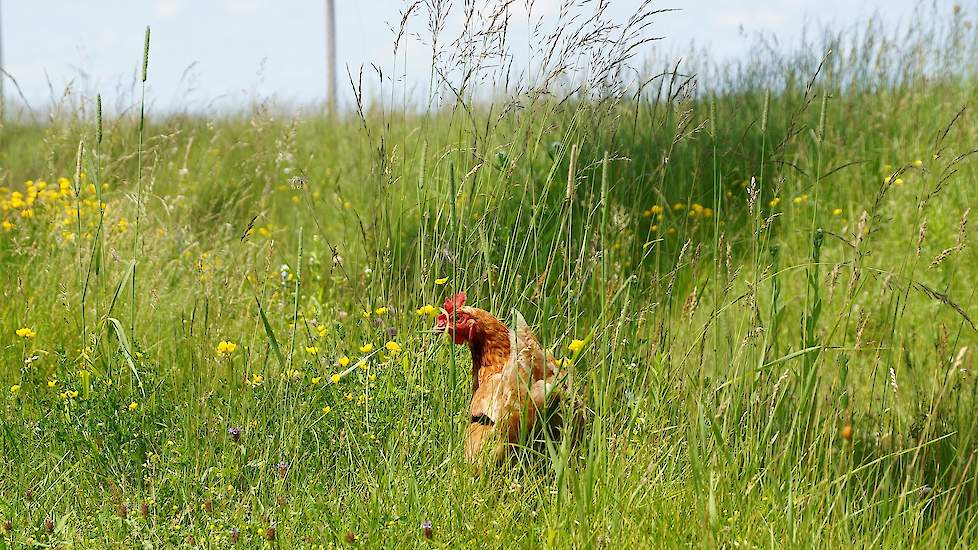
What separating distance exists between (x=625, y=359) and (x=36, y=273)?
2864 mm

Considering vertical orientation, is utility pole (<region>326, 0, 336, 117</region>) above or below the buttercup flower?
above

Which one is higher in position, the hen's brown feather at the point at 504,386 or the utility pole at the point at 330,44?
the utility pole at the point at 330,44

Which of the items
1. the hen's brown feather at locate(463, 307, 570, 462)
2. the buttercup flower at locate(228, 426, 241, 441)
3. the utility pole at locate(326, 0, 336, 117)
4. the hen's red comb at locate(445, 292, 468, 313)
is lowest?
the buttercup flower at locate(228, 426, 241, 441)

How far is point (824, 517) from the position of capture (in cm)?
229

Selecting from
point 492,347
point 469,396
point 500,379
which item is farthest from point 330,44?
point 500,379

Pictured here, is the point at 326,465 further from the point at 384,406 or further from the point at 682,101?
the point at 682,101

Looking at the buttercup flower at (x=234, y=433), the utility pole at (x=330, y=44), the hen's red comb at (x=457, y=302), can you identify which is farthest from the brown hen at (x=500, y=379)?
the utility pole at (x=330, y=44)

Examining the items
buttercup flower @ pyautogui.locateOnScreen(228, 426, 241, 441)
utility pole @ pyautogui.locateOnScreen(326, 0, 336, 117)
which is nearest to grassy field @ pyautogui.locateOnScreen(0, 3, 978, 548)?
buttercup flower @ pyautogui.locateOnScreen(228, 426, 241, 441)

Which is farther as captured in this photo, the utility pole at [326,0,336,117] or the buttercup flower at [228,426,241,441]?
the utility pole at [326,0,336,117]

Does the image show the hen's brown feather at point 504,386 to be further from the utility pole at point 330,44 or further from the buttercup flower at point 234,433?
the utility pole at point 330,44

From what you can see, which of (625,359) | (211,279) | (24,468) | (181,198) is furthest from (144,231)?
(625,359)

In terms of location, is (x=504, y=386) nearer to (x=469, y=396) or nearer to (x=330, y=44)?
(x=469, y=396)

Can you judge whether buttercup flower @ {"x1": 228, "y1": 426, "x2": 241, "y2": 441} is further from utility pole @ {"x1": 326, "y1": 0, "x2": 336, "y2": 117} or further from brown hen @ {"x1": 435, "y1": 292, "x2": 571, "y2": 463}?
utility pole @ {"x1": 326, "y1": 0, "x2": 336, "y2": 117}

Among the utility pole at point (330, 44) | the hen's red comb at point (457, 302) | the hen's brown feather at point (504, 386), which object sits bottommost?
the hen's brown feather at point (504, 386)
